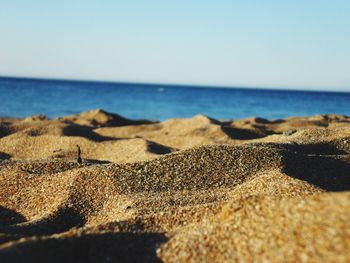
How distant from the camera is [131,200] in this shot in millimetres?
5762

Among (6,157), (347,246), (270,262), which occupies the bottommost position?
(6,157)

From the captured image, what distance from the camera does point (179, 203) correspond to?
5.54 metres

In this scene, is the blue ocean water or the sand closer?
the sand

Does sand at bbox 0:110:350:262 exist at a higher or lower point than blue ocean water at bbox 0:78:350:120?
higher

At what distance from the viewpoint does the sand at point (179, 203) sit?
140 inches

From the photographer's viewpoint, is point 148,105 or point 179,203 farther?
point 148,105

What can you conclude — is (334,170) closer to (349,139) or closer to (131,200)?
(349,139)

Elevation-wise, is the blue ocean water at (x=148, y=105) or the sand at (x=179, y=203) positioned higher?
the sand at (x=179, y=203)

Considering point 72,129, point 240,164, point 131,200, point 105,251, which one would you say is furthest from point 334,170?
point 72,129

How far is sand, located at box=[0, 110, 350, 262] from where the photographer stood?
3559mm

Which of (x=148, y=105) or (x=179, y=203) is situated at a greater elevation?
(x=179, y=203)

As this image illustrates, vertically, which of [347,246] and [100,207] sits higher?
[347,246]

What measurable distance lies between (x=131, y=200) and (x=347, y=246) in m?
3.10

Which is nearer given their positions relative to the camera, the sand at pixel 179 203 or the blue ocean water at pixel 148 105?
the sand at pixel 179 203
